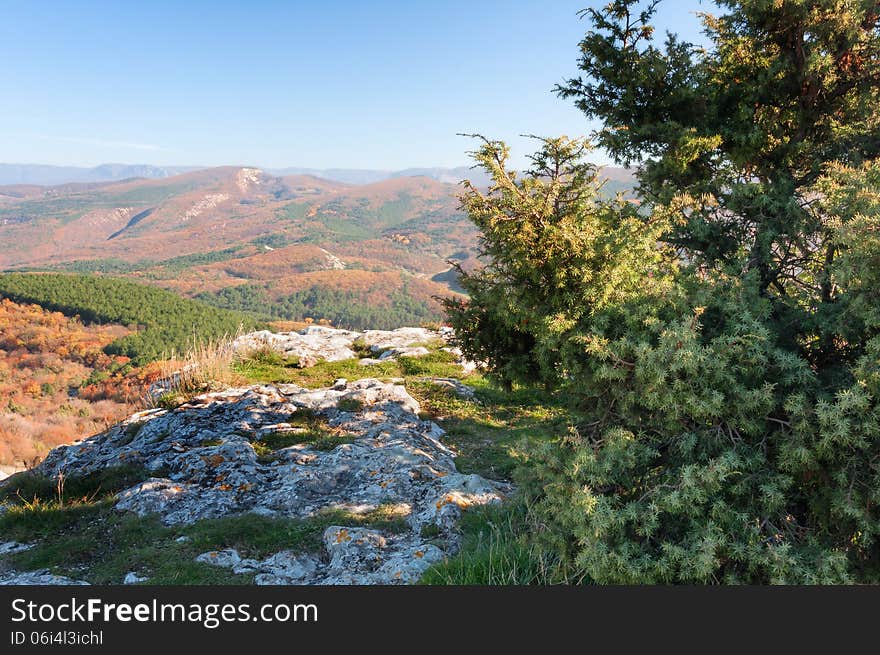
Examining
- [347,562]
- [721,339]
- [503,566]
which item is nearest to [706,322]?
[721,339]

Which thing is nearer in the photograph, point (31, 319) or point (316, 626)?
point (316, 626)

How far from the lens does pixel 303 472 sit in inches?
313

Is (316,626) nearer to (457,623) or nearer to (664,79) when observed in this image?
(457,623)

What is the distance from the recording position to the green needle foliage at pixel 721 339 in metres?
3.77

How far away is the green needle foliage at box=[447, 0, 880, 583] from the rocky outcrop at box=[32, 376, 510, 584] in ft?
6.35

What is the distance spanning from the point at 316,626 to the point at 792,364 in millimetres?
4464

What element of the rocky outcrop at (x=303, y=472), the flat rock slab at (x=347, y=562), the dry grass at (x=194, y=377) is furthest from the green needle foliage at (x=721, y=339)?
the dry grass at (x=194, y=377)

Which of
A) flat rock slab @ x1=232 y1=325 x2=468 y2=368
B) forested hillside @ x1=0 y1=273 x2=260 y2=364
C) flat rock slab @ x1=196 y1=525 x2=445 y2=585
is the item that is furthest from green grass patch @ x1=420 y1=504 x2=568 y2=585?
forested hillside @ x1=0 y1=273 x2=260 y2=364

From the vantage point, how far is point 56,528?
251 inches

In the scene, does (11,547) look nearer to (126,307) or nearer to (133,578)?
(133,578)

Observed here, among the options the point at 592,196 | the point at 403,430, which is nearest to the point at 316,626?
the point at 592,196

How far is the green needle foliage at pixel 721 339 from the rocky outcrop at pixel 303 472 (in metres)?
1.94

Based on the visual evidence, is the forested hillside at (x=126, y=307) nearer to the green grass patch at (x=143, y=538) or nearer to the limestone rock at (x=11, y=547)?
the green grass patch at (x=143, y=538)

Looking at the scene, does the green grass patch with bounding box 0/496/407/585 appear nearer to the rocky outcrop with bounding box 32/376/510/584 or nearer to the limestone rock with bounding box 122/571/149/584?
the limestone rock with bounding box 122/571/149/584
